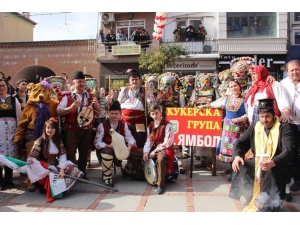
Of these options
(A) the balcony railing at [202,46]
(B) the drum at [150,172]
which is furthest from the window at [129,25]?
(B) the drum at [150,172]

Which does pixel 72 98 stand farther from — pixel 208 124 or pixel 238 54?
pixel 238 54

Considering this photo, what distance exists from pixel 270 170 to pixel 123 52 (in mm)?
14561

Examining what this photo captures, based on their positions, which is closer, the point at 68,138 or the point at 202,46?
the point at 68,138

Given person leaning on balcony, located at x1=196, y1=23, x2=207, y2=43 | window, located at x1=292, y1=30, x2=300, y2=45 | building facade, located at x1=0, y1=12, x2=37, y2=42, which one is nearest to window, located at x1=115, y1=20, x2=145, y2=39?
person leaning on balcony, located at x1=196, y1=23, x2=207, y2=43

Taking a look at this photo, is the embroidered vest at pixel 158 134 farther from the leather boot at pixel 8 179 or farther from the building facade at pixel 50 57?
the building facade at pixel 50 57

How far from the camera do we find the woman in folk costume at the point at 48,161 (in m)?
3.82

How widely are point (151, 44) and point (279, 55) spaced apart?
7095 mm

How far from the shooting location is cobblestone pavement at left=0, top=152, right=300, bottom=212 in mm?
3360

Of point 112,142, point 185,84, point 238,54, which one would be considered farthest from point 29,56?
point 112,142

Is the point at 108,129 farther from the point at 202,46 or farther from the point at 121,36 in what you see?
the point at 121,36

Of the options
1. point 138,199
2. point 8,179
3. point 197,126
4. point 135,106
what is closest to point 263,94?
point 197,126

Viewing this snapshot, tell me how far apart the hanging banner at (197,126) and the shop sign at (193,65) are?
11778mm

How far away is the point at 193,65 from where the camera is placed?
16.3m

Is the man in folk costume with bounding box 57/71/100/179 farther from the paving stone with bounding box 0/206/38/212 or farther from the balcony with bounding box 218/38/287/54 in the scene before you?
→ the balcony with bounding box 218/38/287/54
